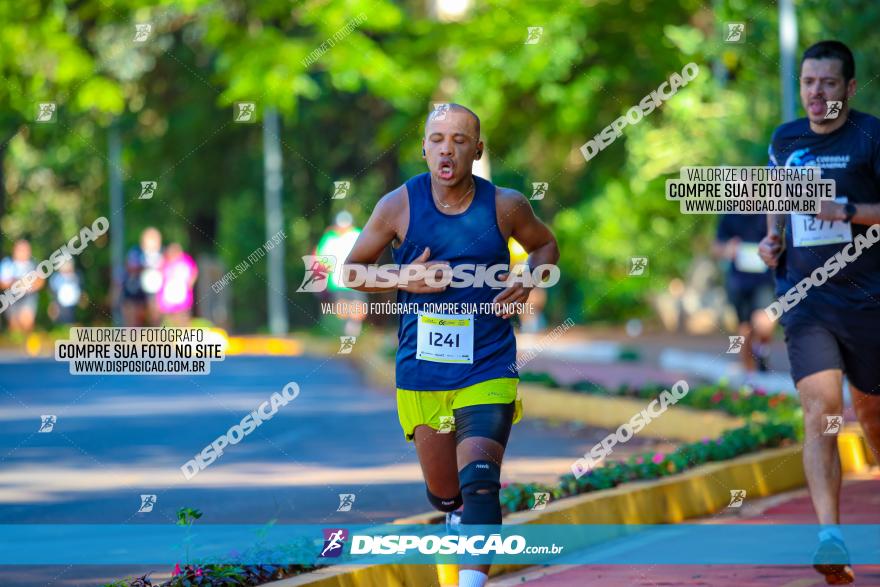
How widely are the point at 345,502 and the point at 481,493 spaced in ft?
11.7

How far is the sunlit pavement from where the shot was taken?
9945 millimetres

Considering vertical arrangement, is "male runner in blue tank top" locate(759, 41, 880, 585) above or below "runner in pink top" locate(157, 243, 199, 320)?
below

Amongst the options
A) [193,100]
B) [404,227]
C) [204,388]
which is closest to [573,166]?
[193,100]

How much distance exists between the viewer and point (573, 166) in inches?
1491

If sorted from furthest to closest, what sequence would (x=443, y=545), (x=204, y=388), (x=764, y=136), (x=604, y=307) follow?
1. (x=604, y=307)
2. (x=764, y=136)
3. (x=204, y=388)
4. (x=443, y=545)

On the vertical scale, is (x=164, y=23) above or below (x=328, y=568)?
above

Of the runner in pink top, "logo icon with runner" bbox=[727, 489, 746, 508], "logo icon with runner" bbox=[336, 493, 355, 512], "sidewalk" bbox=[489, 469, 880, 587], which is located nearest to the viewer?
"sidewalk" bbox=[489, 469, 880, 587]

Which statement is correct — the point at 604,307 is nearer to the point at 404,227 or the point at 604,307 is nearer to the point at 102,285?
the point at 102,285

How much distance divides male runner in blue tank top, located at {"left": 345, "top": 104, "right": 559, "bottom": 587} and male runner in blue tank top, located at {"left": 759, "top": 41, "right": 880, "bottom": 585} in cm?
143

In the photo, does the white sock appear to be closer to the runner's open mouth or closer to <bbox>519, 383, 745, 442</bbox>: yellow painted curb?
the runner's open mouth

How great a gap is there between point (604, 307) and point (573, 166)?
315 centimetres

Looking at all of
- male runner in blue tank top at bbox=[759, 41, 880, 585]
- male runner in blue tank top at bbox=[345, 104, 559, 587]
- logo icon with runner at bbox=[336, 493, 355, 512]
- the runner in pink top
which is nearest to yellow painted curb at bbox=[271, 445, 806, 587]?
male runner in blue tank top at bbox=[345, 104, 559, 587]

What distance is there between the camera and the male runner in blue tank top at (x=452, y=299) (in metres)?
6.71

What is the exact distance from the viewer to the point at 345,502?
32.7 ft
